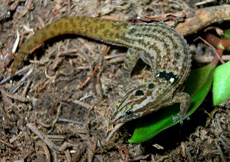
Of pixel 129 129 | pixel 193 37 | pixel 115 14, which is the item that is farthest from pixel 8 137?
pixel 193 37

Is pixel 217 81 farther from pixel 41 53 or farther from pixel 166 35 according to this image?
pixel 41 53

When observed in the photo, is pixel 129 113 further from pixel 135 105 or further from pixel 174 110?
pixel 174 110

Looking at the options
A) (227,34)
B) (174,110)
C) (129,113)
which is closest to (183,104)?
(174,110)

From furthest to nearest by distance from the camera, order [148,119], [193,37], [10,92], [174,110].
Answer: [193,37] → [10,92] → [174,110] → [148,119]

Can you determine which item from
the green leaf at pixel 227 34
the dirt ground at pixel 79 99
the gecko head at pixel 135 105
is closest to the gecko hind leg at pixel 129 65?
the dirt ground at pixel 79 99

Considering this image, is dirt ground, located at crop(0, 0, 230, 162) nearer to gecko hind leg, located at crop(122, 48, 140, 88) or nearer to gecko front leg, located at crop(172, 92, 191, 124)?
gecko hind leg, located at crop(122, 48, 140, 88)
